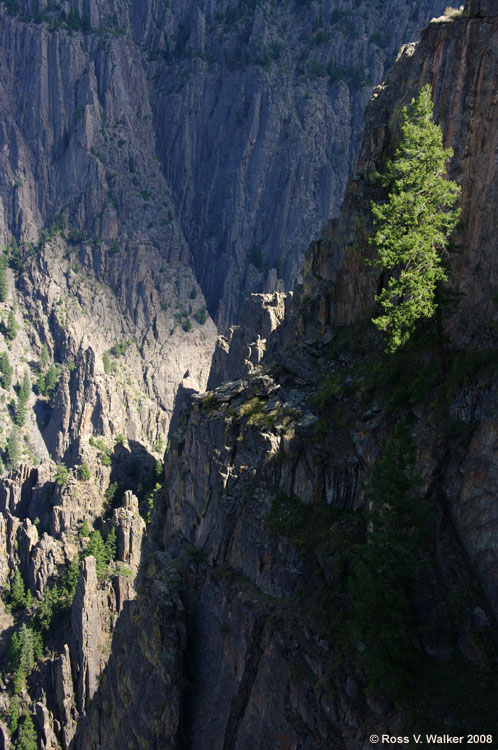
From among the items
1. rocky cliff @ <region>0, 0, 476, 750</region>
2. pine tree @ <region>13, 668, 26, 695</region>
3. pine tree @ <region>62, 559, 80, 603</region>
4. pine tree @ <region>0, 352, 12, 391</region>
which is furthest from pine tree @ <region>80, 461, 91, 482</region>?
pine tree @ <region>0, 352, 12, 391</region>

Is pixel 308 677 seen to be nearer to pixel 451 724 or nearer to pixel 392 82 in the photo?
pixel 451 724

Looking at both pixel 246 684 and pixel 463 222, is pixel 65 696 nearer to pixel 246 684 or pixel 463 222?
pixel 246 684

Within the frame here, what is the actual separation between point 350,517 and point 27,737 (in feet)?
138

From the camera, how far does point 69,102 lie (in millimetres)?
156750

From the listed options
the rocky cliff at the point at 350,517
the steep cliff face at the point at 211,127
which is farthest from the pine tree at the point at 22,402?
the rocky cliff at the point at 350,517

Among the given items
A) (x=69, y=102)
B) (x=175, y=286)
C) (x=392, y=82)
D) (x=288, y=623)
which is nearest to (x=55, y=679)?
(x=288, y=623)

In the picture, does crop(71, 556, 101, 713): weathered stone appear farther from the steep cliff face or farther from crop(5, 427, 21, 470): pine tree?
the steep cliff face

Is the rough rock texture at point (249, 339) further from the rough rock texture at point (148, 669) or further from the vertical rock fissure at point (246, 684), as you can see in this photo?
the vertical rock fissure at point (246, 684)

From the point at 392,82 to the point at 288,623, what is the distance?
2846cm

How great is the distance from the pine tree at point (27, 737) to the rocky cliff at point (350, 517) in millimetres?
21161

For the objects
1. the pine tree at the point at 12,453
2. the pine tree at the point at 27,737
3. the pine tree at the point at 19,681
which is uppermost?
the pine tree at the point at 12,453

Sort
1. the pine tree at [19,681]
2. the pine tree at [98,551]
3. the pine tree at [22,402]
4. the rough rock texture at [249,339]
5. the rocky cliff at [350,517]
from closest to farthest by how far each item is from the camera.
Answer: the rocky cliff at [350,517] → the pine tree at [19,681] → the pine tree at [98,551] → the rough rock texture at [249,339] → the pine tree at [22,402]

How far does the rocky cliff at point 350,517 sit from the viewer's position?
2331 centimetres

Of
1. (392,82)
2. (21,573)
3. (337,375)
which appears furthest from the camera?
(21,573)
